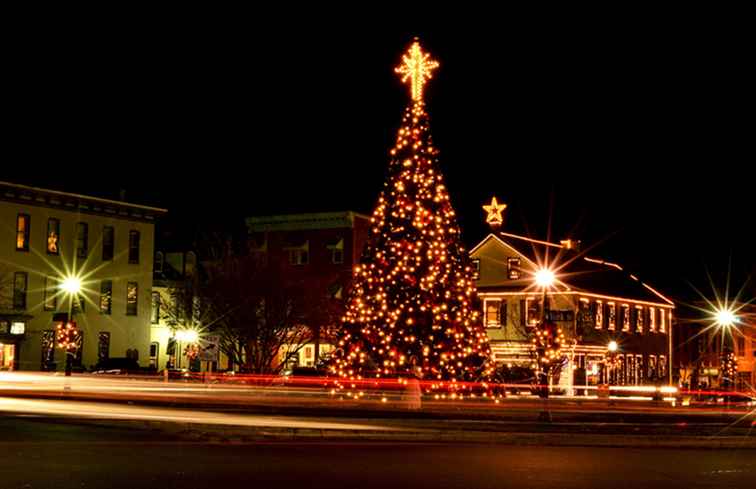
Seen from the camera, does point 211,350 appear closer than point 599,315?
Yes

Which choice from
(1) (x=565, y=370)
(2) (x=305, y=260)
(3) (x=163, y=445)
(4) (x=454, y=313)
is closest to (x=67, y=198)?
(2) (x=305, y=260)

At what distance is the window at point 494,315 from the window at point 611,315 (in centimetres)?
823

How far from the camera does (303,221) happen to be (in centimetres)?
7862

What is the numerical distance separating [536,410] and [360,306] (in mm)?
7301

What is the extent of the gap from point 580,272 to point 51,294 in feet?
119

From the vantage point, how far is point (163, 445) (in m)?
19.7

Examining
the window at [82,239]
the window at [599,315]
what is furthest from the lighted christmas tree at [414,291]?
the window at [599,315]

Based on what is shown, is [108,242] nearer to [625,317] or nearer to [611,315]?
[611,315]

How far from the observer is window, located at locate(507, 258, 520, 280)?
238ft

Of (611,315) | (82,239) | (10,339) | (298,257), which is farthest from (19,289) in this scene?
(611,315)

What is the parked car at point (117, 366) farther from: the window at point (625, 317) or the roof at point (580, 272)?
the window at point (625, 317)

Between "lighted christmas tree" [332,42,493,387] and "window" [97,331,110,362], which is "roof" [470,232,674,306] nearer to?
"window" [97,331,110,362]

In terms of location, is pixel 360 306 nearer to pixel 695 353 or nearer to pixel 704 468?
pixel 704 468

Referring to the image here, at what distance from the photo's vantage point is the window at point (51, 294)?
67.1 metres
